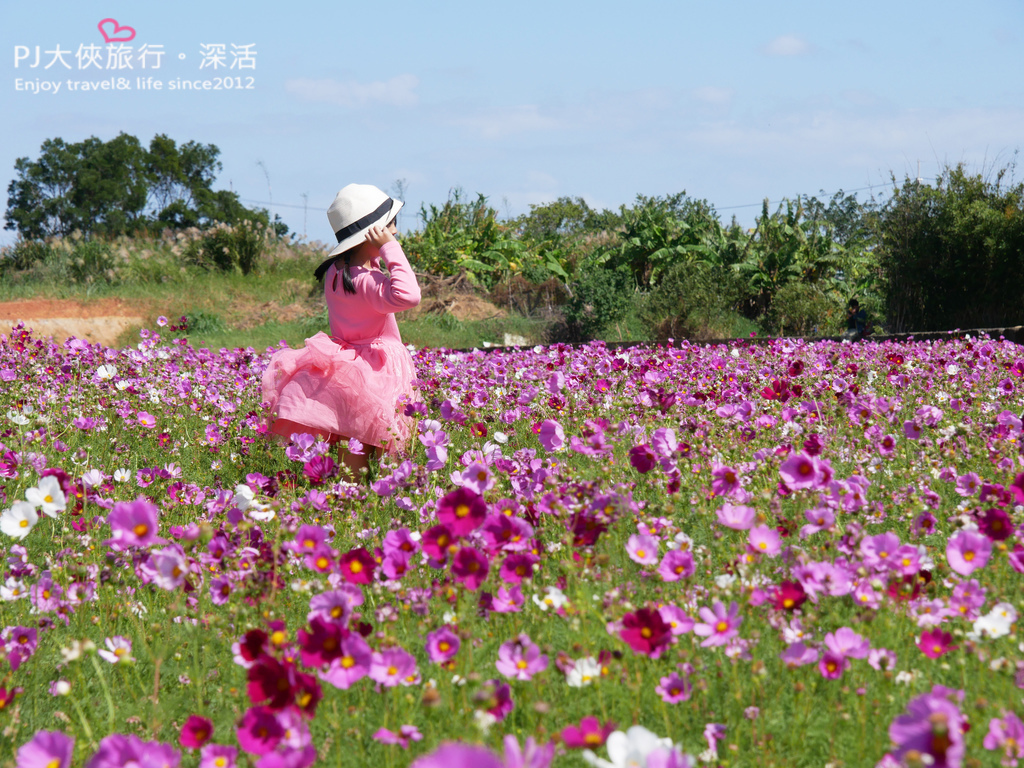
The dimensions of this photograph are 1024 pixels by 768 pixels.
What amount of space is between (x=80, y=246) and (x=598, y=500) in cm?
2500

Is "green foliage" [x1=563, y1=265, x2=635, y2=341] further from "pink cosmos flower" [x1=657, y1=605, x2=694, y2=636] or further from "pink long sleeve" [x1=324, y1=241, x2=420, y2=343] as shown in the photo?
"pink cosmos flower" [x1=657, y1=605, x2=694, y2=636]

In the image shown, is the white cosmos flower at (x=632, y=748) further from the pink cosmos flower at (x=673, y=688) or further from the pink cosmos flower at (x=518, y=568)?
the pink cosmos flower at (x=518, y=568)

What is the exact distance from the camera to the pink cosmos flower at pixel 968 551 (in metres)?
1.96

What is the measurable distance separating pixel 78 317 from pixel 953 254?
62.2 ft

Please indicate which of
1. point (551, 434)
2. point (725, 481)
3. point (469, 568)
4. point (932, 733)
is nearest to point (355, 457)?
point (551, 434)

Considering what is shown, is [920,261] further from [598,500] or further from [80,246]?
[80,246]

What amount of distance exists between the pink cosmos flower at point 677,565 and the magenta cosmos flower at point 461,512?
1.72ft

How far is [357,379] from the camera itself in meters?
4.46

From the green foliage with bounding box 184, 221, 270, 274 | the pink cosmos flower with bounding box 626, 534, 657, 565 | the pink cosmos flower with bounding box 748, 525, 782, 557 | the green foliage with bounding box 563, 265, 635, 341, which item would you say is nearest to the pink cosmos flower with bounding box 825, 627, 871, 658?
the pink cosmos flower with bounding box 748, 525, 782, 557

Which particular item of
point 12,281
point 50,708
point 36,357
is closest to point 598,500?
point 50,708

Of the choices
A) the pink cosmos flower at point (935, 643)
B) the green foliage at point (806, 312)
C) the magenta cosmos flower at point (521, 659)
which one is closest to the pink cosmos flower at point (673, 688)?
the magenta cosmos flower at point (521, 659)

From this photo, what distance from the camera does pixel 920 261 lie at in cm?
1841

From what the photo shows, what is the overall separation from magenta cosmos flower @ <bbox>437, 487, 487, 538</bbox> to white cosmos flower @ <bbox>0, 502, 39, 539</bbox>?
1.10 meters

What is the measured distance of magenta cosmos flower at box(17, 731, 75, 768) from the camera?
4.42 feet
